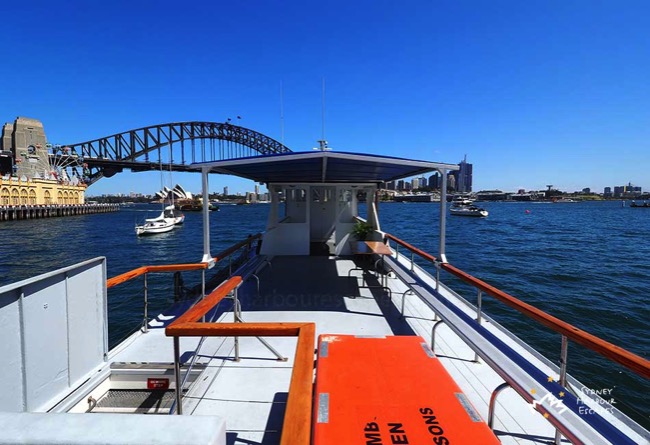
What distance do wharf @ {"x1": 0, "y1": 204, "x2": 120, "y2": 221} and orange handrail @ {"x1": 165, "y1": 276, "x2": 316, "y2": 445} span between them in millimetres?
63241

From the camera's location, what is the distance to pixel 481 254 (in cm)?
2036

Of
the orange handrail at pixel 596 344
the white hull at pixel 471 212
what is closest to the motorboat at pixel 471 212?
the white hull at pixel 471 212

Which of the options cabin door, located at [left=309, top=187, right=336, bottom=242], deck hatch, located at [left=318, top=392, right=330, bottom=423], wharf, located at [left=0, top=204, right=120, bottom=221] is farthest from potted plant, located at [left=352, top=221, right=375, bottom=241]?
wharf, located at [left=0, top=204, right=120, bottom=221]

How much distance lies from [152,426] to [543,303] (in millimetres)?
→ 12526

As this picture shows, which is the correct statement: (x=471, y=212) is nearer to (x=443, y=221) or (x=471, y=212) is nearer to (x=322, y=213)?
(x=322, y=213)

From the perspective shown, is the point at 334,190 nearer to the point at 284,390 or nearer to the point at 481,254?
the point at 284,390

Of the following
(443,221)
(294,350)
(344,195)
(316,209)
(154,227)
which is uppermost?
(344,195)

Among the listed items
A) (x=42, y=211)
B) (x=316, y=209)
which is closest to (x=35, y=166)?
(x=42, y=211)

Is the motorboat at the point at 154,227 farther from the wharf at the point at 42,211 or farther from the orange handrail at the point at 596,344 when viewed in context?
the orange handrail at the point at 596,344

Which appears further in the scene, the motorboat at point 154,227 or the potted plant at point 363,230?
the motorboat at point 154,227

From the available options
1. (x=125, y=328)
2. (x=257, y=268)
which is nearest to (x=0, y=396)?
(x=257, y=268)

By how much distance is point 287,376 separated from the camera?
11.3ft

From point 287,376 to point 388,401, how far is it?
1734 mm

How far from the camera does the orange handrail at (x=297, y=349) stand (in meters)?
1.27
